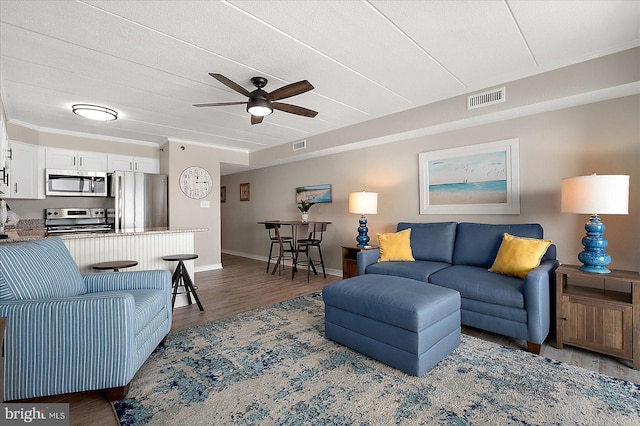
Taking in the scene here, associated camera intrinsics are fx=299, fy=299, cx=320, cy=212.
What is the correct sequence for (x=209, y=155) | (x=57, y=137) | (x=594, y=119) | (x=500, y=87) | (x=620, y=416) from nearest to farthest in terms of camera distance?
(x=620, y=416), (x=594, y=119), (x=500, y=87), (x=57, y=137), (x=209, y=155)

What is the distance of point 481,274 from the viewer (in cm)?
277

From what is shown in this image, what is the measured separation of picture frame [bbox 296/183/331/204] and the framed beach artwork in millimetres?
1798

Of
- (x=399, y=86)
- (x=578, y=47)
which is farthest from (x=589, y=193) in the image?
(x=399, y=86)

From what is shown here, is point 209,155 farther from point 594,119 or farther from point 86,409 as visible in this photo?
point 594,119

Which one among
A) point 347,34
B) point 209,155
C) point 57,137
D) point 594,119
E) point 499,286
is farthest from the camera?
point 209,155

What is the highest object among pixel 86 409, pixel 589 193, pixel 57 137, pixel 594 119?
pixel 57 137

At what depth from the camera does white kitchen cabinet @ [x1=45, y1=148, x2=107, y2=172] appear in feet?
15.5

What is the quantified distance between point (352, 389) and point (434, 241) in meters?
2.19

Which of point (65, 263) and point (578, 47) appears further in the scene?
point (578, 47)

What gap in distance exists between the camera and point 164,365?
2.15m

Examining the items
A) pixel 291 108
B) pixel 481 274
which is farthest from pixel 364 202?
pixel 481 274

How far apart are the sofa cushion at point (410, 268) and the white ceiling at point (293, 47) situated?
1945 mm

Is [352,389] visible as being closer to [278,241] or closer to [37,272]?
[37,272]

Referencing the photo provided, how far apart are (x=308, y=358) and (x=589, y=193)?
2454 millimetres
